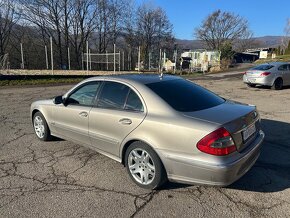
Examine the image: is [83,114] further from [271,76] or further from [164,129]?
[271,76]

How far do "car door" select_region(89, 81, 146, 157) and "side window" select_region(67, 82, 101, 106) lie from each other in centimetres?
17

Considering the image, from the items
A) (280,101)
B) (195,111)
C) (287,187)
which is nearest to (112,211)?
(195,111)

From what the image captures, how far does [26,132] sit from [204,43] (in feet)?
246

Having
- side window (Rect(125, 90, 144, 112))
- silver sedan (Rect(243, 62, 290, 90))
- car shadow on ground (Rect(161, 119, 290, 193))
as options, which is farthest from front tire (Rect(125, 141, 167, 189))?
silver sedan (Rect(243, 62, 290, 90))

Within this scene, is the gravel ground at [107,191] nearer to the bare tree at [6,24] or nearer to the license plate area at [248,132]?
the license plate area at [248,132]

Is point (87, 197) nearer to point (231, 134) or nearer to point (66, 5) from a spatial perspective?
point (231, 134)

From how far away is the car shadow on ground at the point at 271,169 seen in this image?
12.2ft

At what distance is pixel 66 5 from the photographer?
48.5 m

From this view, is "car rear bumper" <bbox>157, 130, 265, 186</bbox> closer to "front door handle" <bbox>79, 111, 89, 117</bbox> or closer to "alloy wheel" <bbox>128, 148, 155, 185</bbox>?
"alloy wheel" <bbox>128, 148, 155, 185</bbox>

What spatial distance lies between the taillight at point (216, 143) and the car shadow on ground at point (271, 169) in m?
0.84

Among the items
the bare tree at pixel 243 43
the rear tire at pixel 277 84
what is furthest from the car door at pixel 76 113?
the bare tree at pixel 243 43

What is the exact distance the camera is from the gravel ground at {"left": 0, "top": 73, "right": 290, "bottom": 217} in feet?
10.5

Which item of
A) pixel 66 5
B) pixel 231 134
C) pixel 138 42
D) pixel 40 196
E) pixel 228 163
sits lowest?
pixel 40 196

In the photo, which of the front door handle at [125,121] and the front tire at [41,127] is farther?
the front tire at [41,127]
